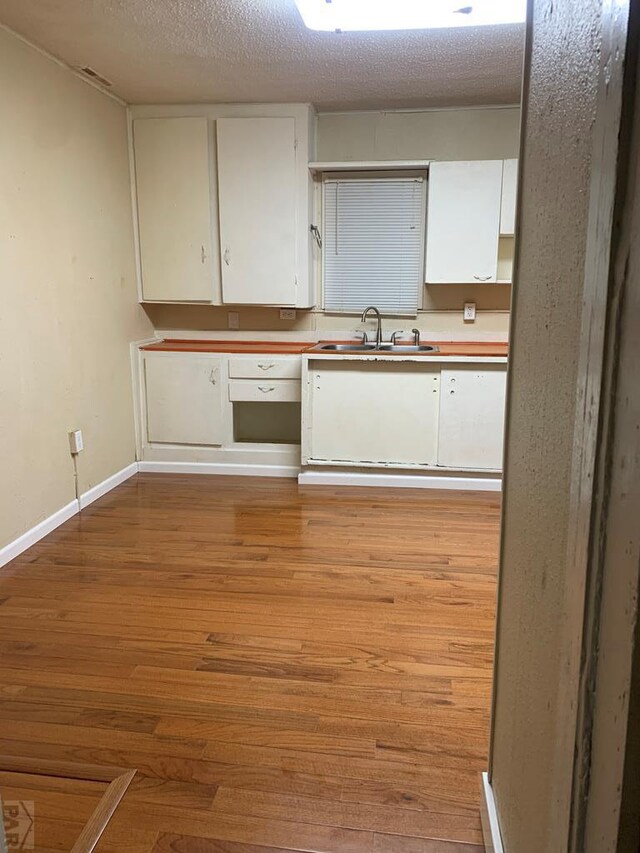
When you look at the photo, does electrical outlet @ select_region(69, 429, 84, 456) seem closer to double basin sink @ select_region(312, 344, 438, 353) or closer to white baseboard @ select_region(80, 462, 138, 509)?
white baseboard @ select_region(80, 462, 138, 509)

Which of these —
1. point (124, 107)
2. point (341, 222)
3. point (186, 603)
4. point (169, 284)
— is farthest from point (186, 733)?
point (124, 107)

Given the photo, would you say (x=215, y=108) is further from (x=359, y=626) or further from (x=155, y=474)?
(x=359, y=626)

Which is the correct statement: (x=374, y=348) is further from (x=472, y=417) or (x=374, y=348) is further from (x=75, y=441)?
(x=75, y=441)

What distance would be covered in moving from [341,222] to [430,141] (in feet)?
2.55

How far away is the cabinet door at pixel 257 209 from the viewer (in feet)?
13.1

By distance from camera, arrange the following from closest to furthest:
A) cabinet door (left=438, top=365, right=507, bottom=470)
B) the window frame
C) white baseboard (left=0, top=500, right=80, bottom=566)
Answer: white baseboard (left=0, top=500, right=80, bottom=566) → cabinet door (left=438, top=365, right=507, bottom=470) → the window frame

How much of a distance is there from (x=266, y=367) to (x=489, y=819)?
10.2 feet

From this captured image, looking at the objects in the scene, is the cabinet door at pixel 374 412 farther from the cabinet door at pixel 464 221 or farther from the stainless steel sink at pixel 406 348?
the cabinet door at pixel 464 221

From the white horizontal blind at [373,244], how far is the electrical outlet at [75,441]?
1.94 metres

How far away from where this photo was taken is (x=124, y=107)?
13.3 feet

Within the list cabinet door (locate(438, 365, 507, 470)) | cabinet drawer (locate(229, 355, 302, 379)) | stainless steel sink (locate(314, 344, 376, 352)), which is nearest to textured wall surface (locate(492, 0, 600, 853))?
cabinet door (locate(438, 365, 507, 470))

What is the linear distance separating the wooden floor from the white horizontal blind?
1.71 meters

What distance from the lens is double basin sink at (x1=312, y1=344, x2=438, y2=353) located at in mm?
4047

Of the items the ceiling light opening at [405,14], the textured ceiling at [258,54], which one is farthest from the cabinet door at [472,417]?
the ceiling light opening at [405,14]
